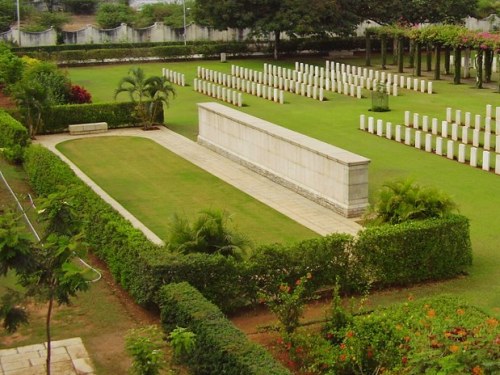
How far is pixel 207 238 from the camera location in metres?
13.7

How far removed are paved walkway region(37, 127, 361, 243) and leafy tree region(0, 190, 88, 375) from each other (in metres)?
6.16

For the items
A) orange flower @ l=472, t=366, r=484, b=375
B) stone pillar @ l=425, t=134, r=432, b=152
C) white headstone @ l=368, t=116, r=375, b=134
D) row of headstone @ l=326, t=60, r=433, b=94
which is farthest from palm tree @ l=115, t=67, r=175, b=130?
orange flower @ l=472, t=366, r=484, b=375

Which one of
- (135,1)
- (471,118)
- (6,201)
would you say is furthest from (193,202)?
(135,1)

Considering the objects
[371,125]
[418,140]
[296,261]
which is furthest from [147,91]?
[296,261]

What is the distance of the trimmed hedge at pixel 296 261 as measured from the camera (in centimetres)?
1291

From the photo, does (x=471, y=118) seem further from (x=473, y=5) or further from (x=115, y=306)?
(x=473, y=5)

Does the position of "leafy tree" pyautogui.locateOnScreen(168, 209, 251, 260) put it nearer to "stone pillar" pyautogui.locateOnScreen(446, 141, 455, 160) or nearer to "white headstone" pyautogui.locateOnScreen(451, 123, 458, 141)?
"stone pillar" pyautogui.locateOnScreen(446, 141, 455, 160)

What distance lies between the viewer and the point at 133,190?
21.0 meters

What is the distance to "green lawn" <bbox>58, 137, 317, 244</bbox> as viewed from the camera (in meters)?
17.8

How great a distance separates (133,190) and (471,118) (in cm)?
1319

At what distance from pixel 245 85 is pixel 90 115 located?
31.3ft

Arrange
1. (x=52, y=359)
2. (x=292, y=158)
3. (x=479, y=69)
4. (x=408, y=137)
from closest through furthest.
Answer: (x=52, y=359) → (x=292, y=158) → (x=408, y=137) → (x=479, y=69)

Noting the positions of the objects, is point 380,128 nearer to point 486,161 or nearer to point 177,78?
point 486,161

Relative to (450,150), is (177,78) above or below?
above
